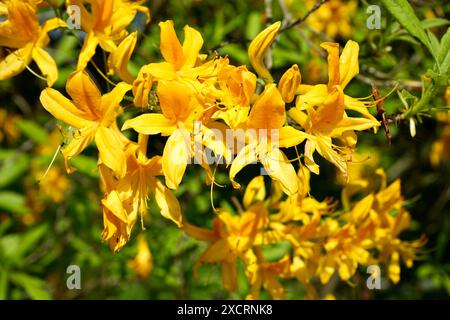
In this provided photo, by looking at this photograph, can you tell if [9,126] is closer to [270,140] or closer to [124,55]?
[124,55]

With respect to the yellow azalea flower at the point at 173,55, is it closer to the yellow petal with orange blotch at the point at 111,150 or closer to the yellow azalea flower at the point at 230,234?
the yellow petal with orange blotch at the point at 111,150

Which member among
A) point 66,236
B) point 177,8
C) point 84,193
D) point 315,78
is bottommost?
point 66,236

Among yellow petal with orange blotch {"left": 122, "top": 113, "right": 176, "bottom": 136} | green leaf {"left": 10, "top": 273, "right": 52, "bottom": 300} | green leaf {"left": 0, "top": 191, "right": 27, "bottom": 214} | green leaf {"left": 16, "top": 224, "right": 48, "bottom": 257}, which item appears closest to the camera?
yellow petal with orange blotch {"left": 122, "top": 113, "right": 176, "bottom": 136}

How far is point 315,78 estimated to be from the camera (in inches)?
125

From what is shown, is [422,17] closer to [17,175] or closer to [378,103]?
[378,103]

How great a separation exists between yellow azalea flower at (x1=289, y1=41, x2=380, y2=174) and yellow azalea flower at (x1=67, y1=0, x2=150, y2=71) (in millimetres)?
675

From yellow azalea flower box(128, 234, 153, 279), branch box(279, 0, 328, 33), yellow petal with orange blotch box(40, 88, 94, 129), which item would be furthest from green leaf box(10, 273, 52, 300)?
branch box(279, 0, 328, 33)

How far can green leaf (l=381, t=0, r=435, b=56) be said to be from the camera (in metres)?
1.86

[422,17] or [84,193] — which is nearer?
[422,17]

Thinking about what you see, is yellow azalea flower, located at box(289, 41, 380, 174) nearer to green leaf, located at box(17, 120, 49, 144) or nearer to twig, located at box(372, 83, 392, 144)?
twig, located at box(372, 83, 392, 144)

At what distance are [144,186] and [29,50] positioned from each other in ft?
2.21

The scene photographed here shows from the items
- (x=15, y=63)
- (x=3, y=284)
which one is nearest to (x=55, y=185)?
(x=3, y=284)

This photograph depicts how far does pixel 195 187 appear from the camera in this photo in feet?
9.83
